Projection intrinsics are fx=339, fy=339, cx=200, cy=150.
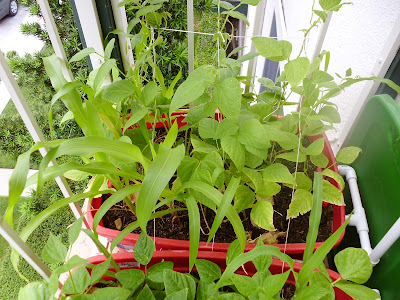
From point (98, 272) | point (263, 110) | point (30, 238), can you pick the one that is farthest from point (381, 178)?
point (30, 238)

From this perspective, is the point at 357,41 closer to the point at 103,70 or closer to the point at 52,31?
the point at 103,70

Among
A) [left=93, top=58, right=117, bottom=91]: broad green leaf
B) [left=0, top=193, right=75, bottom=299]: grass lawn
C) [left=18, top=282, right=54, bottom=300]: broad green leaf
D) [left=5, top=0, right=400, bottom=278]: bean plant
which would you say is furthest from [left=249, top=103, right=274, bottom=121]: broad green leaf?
[left=0, top=193, right=75, bottom=299]: grass lawn

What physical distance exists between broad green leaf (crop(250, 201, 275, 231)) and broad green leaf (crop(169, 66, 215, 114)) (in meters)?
0.28

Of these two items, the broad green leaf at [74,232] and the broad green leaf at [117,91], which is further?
the broad green leaf at [117,91]

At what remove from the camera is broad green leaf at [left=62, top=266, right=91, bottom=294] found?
602mm

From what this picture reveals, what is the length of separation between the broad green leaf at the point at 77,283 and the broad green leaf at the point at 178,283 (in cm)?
14

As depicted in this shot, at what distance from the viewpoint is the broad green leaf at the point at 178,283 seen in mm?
583

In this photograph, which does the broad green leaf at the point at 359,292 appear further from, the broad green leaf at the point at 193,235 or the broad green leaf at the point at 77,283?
the broad green leaf at the point at 77,283

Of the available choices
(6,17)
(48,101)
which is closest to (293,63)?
(48,101)

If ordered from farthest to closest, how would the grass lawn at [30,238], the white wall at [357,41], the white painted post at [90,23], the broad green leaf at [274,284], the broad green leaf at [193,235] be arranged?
1. the grass lawn at [30,238]
2. the white painted post at [90,23]
3. the white wall at [357,41]
4. the broad green leaf at [193,235]
5. the broad green leaf at [274,284]

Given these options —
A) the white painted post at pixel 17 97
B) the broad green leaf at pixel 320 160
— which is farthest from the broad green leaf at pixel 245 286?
the white painted post at pixel 17 97

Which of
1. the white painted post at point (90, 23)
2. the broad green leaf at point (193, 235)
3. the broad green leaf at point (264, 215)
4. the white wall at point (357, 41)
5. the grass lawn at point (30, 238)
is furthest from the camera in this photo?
the grass lawn at point (30, 238)

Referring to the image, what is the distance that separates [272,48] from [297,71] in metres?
0.08

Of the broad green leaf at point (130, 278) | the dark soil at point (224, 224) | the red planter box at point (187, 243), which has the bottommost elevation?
the dark soil at point (224, 224)
